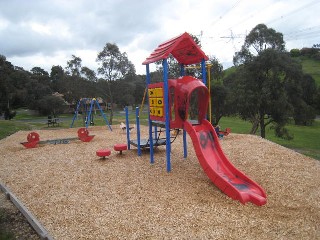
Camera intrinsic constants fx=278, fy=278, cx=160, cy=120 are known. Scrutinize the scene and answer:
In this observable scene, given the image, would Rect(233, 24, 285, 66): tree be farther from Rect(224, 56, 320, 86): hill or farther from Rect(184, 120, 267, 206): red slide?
Rect(224, 56, 320, 86): hill

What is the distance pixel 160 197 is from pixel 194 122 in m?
2.80

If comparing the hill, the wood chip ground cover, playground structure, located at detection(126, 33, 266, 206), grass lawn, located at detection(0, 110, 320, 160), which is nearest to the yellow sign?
playground structure, located at detection(126, 33, 266, 206)

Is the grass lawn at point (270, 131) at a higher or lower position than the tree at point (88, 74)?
lower

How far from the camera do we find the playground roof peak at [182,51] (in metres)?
7.67

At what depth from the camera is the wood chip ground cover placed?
476 centimetres

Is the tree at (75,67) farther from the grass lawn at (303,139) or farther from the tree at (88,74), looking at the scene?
the grass lawn at (303,139)

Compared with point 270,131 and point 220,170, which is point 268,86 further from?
point 270,131

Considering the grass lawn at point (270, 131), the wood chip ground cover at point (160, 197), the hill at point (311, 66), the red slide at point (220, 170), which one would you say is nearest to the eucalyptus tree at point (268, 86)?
the grass lawn at point (270, 131)

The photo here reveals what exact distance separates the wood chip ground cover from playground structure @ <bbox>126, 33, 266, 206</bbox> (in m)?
0.32

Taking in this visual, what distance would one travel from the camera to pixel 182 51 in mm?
8477

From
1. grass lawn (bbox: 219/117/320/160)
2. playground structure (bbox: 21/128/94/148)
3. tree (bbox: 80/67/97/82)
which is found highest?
tree (bbox: 80/67/97/82)

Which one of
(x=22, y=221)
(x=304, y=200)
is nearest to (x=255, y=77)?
(x=304, y=200)

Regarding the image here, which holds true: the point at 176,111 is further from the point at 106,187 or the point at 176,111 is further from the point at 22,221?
the point at 22,221

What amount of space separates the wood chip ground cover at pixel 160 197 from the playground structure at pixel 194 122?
0.32m
